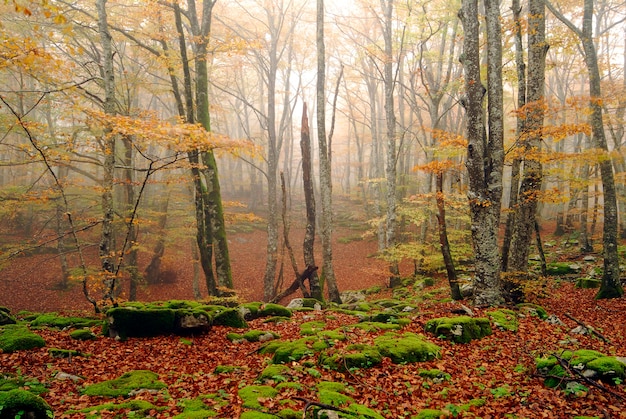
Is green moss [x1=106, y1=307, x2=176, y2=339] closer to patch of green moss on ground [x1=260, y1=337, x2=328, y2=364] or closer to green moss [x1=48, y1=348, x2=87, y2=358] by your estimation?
green moss [x1=48, y1=348, x2=87, y2=358]

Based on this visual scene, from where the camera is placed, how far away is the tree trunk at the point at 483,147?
7.95 m

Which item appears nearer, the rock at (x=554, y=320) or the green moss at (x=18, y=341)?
the green moss at (x=18, y=341)

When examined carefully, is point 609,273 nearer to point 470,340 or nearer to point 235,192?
point 470,340

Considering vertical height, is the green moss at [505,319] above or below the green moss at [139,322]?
below

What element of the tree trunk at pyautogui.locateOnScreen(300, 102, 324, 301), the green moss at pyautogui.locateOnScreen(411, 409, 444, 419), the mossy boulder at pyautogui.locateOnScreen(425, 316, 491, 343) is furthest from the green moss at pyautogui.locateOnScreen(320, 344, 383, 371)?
the tree trunk at pyautogui.locateOnScreen(300, 102, 324, 301)

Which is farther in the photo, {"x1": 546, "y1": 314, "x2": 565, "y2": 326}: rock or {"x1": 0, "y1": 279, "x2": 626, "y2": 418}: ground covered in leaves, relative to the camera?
{"x1": 546, "y1": 314, "x2": 565, "y2": 326}: rock

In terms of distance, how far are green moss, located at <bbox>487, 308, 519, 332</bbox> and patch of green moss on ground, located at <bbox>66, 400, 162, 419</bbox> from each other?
21.3ft

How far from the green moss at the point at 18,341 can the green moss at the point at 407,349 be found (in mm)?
5871

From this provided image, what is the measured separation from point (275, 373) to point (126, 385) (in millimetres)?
2071

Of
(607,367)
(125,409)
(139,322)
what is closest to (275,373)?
(125,409)

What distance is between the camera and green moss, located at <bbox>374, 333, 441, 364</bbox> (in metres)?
5.77

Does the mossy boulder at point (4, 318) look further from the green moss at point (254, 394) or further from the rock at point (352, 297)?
the rock at point (352, 297)

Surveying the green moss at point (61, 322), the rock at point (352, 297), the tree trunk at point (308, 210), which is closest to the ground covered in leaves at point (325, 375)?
the green moss at point (61, 322)

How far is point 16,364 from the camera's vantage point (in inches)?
198
